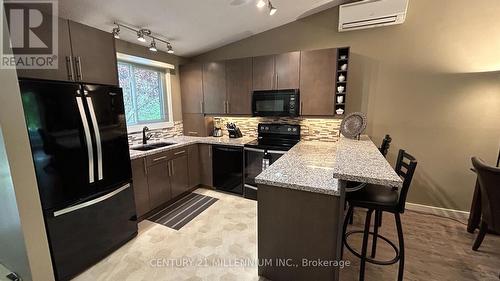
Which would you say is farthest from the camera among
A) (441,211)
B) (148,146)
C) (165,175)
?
(148,146)

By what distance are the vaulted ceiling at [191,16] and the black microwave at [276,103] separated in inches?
39.8

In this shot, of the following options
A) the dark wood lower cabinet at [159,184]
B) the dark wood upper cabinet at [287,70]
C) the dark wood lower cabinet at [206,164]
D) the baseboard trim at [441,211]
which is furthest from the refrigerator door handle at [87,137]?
the baseboard trim at [441,211]

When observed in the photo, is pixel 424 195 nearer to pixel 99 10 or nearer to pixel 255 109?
pixel 255 109

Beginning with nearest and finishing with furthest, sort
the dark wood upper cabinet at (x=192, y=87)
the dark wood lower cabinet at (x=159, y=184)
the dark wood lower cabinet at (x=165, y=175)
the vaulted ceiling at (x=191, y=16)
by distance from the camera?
1. the vaulted ceiling at (x=191, y=16)
2. the dark wood lower cabinet at (x=165, y=175)
3. the dark wood lower cabinet at (x=159, y=184)
4. the dark wood upper cabinet at (x=192, y=87)

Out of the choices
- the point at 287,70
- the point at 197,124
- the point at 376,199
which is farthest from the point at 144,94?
the point at 376,199

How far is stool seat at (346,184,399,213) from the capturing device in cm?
144

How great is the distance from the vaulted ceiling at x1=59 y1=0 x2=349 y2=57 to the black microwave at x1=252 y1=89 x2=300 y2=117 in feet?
3.31

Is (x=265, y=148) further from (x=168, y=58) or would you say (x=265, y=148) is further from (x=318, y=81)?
(x=168, y=58)

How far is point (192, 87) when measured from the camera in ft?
12.0

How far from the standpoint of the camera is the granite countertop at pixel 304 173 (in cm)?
140

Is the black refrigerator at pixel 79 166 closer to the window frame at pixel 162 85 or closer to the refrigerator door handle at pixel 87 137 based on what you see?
the refrigerator door handle at pixel 87 137

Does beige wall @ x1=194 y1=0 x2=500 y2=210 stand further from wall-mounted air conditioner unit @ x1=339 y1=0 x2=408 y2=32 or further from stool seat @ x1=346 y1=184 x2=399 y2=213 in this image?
stool seat @ x1=346 y1=184 x2=399 y2=213

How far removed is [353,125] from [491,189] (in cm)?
130

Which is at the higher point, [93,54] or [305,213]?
[93,54]
